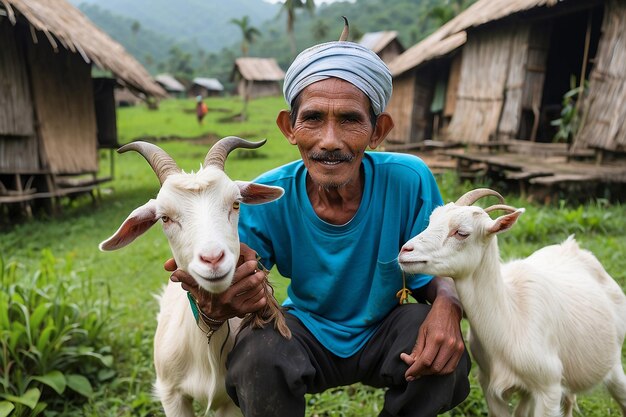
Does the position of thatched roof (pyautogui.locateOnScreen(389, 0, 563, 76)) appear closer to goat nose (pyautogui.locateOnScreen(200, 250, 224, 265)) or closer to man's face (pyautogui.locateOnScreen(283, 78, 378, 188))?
man's face (pyautogui.locateOnScreen(283, 78, 378, 188))

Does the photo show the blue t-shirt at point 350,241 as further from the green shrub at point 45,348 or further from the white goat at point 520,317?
the green shrub at point 45,348

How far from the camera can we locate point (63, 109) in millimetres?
9469

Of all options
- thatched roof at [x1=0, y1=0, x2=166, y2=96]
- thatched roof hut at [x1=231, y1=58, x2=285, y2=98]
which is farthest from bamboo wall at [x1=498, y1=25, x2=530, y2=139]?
thatched roof hut at [x1=231, y1=58, x2=285, y2=98]

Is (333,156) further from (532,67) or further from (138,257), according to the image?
(532,67)

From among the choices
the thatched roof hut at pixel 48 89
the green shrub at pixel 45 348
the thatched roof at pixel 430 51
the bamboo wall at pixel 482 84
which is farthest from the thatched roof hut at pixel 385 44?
the green shrub at pixel 45 348

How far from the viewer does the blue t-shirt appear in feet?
7.66

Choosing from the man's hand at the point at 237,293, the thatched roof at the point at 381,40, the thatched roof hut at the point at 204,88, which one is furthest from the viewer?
the thatched roof hut at the point at 204,88

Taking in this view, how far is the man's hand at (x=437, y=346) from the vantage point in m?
2.02

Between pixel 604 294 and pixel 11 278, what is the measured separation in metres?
3.88

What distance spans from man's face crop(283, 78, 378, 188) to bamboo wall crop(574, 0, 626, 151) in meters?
6.83

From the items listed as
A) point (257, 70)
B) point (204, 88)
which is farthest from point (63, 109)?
point (204, 88)

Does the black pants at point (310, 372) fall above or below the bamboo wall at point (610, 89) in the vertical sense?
below

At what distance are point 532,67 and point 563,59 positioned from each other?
353cm

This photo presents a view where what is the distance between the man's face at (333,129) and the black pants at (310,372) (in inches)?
28.0
